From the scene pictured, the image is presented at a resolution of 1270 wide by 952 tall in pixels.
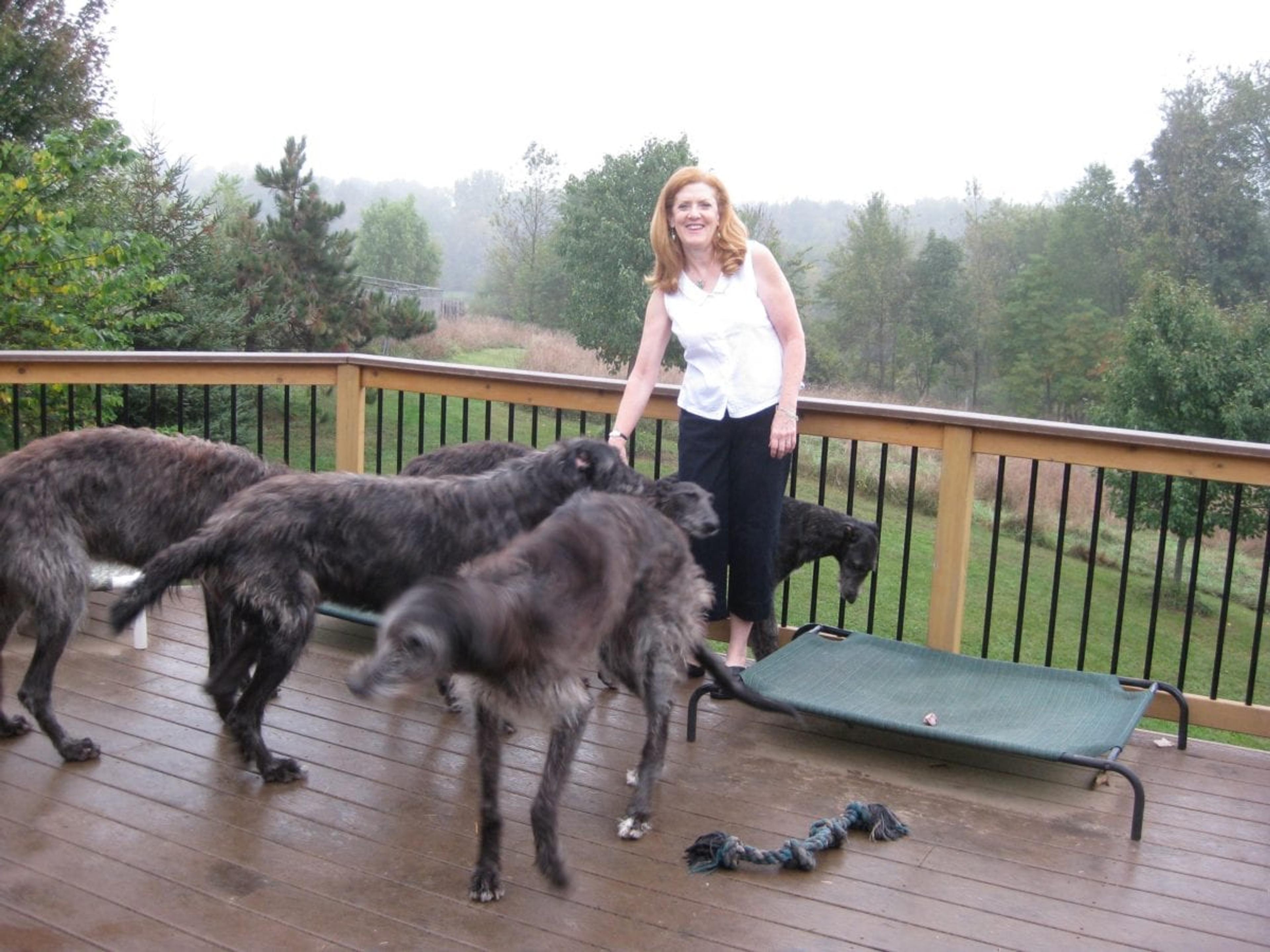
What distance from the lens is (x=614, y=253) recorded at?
75.8 feet

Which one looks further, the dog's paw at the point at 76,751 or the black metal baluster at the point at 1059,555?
the black metal baluster at the point at 1059,555

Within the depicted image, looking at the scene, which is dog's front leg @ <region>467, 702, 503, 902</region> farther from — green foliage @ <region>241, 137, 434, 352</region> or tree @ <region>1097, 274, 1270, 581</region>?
tree @ <region>1097, 274, 1270, 581</region>

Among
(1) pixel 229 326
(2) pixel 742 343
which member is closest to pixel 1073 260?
(1) pixel 229 326

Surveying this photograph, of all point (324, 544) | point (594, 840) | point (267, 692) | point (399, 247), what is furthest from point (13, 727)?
point (399, 247)

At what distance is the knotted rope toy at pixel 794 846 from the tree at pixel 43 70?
551 inches

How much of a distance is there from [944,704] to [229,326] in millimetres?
12826

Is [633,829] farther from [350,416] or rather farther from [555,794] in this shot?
[350,416]

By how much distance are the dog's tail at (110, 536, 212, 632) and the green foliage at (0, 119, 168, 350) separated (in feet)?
16.1

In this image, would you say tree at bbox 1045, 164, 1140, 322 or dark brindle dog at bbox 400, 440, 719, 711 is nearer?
dark brindle dog at bbox 400, 440, 719, 711

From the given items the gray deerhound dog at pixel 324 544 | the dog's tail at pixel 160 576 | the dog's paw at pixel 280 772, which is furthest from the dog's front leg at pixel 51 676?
the dog's paw at pixel 280 772

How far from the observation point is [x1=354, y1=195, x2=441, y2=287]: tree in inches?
1238

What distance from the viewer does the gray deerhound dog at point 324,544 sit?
2953 mm

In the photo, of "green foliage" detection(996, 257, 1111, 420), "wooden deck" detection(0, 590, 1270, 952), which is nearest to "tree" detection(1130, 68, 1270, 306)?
"green foliage" detection(996, 257, 1111, 420)

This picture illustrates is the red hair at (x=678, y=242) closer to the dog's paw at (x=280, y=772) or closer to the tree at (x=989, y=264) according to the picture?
the dog's paw at (x=280, y=772)
